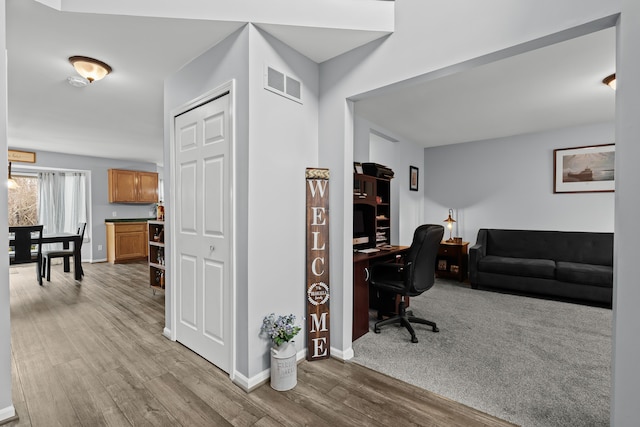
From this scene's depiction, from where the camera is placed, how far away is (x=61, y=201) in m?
6.70

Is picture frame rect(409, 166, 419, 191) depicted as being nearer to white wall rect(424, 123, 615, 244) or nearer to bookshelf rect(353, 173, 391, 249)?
white wall rect(424, 123, 615, 244)

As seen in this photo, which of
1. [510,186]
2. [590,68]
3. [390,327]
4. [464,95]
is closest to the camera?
[590,68]

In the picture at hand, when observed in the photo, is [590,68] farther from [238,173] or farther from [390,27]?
[238,173]

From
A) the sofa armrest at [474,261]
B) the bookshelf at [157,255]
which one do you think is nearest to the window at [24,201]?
the bookshelf at [157,255]

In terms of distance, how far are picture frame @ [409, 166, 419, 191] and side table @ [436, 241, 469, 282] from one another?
3.69ft

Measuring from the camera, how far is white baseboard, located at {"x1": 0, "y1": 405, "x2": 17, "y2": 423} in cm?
170

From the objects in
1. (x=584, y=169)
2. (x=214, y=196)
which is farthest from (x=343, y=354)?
(x=584, y=169)

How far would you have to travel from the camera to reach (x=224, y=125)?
220cm

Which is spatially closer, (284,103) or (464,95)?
(284,103)

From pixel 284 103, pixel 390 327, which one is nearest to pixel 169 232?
pixel 284 103

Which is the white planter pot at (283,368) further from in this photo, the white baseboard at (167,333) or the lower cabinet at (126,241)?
the lower cabinet at (126,241)

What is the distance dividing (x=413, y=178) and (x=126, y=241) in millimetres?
6416

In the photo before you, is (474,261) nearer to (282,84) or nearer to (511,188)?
(511,188)

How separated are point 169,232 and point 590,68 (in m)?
4.13
